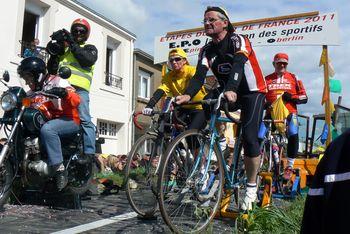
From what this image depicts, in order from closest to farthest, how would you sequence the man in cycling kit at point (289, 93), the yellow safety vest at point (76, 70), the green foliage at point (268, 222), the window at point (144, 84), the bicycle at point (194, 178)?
the green foliage at point (268, 222), the bicycle at point (194, 178), the yellow safety vest at point (76, 70), the man in cycling kit at point (289, 93), the window at point (144, 84)

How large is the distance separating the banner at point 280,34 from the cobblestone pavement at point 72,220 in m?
4.93

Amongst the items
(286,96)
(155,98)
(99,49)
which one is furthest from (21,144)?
(99,49)

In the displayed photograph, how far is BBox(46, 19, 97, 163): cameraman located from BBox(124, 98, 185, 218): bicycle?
1.12 m

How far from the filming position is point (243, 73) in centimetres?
414

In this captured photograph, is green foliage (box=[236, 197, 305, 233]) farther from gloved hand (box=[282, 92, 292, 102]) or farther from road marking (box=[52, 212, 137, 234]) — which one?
gloved hand (box=[282, 92, 292, 102])

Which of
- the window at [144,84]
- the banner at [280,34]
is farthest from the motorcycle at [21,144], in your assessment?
the window at [144,84]

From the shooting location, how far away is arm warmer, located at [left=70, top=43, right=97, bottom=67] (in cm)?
534

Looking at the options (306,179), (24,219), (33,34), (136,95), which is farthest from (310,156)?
(136,95)

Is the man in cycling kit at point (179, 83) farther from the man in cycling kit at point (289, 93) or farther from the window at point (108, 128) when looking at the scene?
the window at point (108, 128)

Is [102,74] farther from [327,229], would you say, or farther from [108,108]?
[327,229]

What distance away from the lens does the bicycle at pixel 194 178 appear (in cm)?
356

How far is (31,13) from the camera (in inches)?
618

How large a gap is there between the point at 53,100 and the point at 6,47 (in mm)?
10141

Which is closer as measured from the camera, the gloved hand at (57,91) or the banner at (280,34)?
the gloved hand at (57,91)
